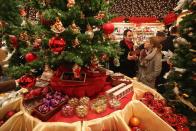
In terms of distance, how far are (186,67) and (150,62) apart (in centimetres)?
84

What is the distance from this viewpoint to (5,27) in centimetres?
362

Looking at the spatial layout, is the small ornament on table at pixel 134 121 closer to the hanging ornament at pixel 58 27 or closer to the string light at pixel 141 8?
the hanging ornament at pixel 58 27

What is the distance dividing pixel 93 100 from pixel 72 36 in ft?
2.05

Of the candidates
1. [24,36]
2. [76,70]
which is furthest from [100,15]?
[24,36]

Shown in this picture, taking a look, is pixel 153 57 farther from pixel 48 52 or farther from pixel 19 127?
pixel 19 127

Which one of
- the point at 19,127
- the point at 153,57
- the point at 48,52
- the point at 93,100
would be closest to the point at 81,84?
the point at 93,100

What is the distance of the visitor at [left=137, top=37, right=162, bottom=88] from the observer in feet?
12.4

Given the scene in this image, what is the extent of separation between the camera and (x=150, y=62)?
385 centimetres

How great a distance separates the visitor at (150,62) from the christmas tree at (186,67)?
0.62 metres

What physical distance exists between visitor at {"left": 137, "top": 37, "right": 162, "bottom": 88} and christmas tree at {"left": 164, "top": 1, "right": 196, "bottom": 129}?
62 cm

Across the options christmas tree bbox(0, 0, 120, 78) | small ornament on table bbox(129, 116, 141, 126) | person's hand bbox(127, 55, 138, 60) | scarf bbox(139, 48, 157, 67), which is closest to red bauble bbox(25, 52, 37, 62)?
christmas tree bbox(0, 0, 120, 78)

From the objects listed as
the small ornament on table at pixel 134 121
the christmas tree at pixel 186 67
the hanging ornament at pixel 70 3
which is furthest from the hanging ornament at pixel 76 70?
the christmas tree at pixel 186 67

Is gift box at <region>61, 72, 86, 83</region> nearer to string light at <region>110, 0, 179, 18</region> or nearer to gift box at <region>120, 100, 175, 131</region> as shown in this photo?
gift box at <region>120, 100, 175, 131</region>

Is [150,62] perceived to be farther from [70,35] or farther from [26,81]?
[26,81]
